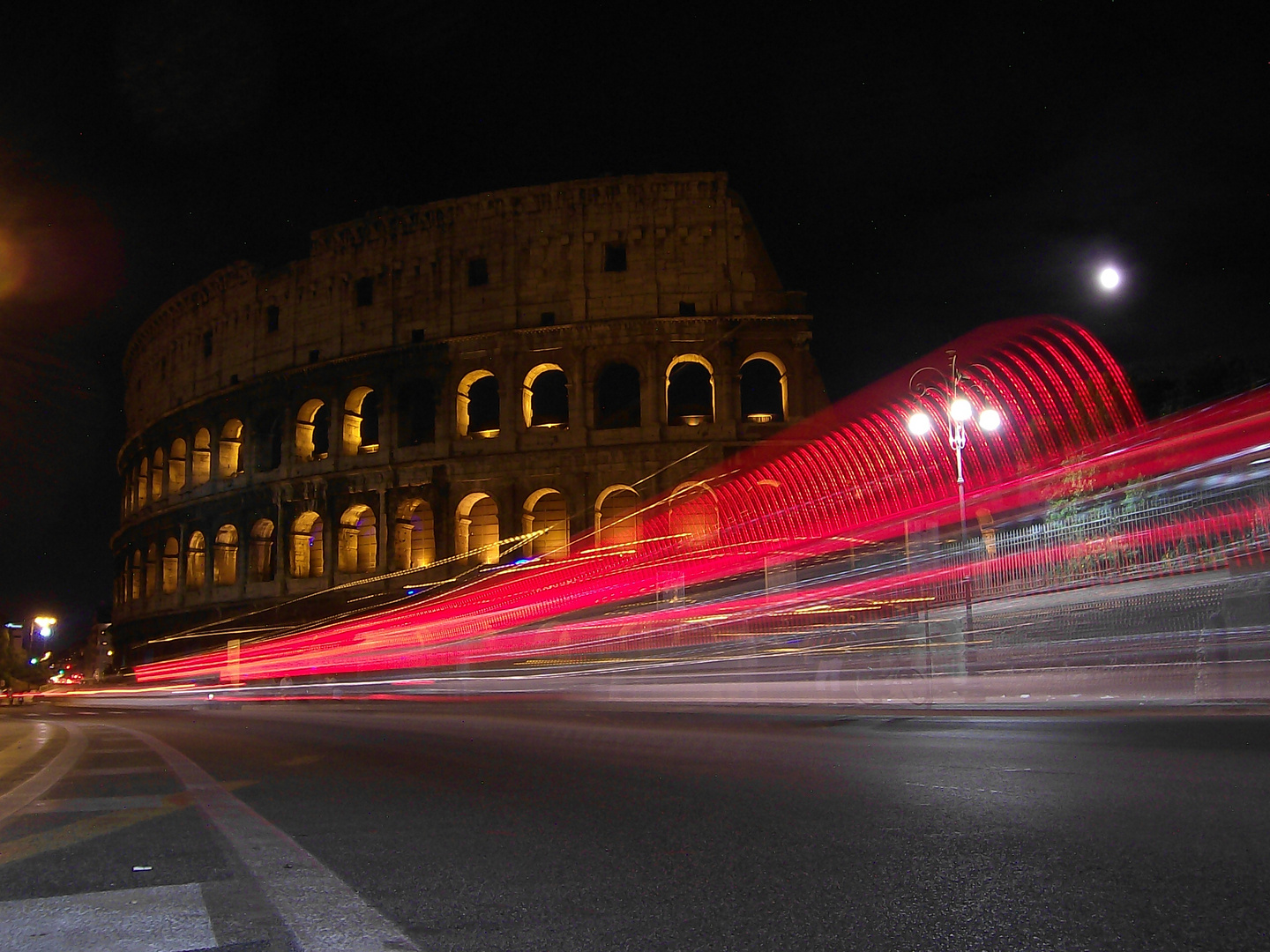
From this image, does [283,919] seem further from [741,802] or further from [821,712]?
[821,712]

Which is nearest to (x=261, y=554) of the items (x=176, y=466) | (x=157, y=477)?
(x=176, y=466)

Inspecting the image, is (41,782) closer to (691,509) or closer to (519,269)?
(691,509)

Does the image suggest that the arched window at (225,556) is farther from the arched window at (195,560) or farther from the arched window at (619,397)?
the arched window at (619,397)

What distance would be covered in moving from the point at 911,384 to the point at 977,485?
2.33m

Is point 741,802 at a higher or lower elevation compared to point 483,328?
lower

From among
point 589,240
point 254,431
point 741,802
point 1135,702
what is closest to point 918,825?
point 741,802

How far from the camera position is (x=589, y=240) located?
124 ft

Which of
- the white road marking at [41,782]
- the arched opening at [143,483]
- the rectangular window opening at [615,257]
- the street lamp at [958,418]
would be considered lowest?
the white road marking at [41,782]

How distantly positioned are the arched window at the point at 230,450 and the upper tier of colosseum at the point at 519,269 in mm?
2820

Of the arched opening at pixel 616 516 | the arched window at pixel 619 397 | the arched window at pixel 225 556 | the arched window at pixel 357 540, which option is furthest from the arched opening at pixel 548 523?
the arched window at pixel 225 556

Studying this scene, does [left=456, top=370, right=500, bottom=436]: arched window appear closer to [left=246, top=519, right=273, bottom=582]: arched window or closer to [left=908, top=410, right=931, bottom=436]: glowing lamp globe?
[left=246, top=519, right=273, bottom=582]: arched window

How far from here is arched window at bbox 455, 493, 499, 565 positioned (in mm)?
37656

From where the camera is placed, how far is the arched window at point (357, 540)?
40469mm

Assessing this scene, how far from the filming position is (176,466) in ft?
163
